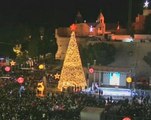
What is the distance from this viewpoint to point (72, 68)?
112ft

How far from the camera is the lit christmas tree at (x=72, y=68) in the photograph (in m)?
34.1

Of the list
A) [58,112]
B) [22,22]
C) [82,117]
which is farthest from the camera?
[22,22]

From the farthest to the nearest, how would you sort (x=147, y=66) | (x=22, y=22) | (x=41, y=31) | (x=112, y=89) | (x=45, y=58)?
(x=22, y=22) < (x=41, y=31) < (x=45, y=58) < (x=147, y=66) < (x=112, y=89)

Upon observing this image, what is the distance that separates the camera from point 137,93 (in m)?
34.6

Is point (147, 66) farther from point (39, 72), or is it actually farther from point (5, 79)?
point (5, 79)

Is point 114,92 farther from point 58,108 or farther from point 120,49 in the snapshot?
point 58,108

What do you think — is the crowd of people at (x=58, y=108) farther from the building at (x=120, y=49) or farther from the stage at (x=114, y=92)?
the building at (x=120, y=49)

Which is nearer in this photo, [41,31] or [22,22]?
[41,31]

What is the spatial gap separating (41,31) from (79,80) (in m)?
23.4

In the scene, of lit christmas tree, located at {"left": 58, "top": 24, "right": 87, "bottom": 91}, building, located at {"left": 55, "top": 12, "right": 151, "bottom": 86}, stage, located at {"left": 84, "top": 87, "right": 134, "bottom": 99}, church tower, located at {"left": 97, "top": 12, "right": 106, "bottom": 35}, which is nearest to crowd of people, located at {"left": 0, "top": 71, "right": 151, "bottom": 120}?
stage, located at {"left": 84, "top": 87, "right": 134, "bottom": 99}

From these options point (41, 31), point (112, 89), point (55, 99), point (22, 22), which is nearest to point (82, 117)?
point (55, 99)

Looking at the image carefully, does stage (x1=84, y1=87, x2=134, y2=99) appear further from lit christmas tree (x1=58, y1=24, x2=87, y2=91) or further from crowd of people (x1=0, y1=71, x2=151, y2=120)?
crowd of people (x1=0, y1=71, x2=151, y2=120)

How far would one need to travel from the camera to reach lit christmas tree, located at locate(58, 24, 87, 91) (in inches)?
1341

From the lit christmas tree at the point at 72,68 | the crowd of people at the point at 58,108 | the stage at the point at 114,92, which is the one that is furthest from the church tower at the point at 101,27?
the crowd of people at the point at 58,108
